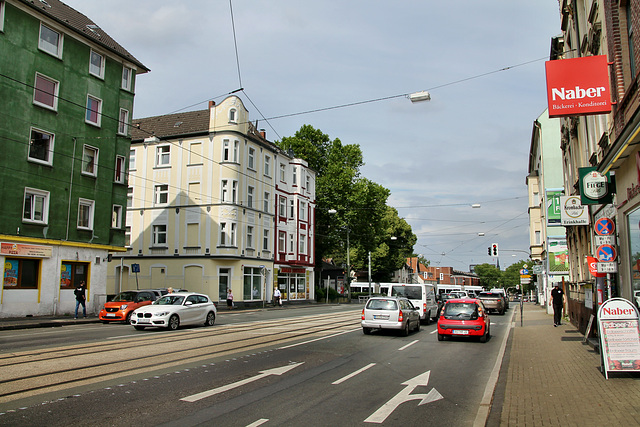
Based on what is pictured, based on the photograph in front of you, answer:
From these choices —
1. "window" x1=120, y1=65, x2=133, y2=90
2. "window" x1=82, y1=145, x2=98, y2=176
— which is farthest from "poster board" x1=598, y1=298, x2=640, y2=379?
"window" x1=120, y1=65, x2=133, y2=90

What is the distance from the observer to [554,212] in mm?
26500

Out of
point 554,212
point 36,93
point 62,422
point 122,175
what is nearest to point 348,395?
point 62,422

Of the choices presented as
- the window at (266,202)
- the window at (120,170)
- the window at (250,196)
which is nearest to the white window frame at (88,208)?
the window at (120,170)

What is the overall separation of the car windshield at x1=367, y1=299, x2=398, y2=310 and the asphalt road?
→ 2.76 meters

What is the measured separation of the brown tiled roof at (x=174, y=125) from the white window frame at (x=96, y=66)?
39.0ft

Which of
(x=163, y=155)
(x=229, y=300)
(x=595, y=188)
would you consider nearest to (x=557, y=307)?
(x=595, y=188)

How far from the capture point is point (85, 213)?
28.0 meters

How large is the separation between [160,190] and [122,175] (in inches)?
475

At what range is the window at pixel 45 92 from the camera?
25236 millimetres

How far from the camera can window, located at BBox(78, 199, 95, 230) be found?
27.5m

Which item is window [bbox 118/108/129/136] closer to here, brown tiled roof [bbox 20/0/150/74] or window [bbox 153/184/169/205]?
brown tiled roof [bbox 20/0/150/74]

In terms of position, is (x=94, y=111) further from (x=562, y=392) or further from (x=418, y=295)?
(x=562, y=392)

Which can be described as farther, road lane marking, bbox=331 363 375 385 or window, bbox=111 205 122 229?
window, bbox=111 205 122 229

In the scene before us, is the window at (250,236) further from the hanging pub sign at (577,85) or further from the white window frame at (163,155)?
the hanging pub sign at (577,85)
